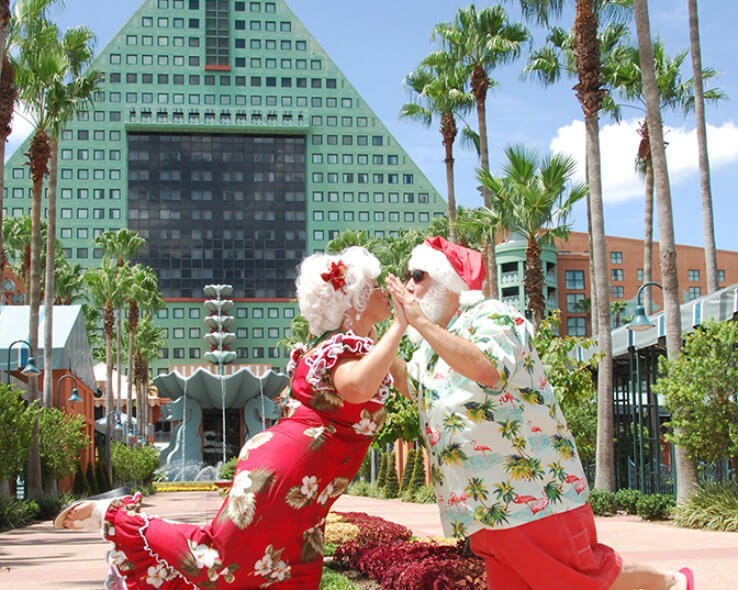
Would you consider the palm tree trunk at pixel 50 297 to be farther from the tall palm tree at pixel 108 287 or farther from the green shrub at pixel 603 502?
the tall palm tree at pixel 108 287

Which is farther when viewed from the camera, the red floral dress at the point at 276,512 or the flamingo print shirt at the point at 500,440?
the flamingo print shirt at the point at 500,440

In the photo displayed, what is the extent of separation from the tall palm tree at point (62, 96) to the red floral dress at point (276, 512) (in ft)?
76.0

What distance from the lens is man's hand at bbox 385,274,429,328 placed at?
125 inches

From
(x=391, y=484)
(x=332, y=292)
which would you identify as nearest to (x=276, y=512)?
(x=332, y=292)

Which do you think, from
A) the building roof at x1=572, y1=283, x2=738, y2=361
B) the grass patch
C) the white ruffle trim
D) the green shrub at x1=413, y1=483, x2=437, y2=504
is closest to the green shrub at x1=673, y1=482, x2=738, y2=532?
the building roof at x1=572, y1=283, x2=738, y2=361

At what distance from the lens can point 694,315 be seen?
15.9 meters

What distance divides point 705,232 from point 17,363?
19.9 meters

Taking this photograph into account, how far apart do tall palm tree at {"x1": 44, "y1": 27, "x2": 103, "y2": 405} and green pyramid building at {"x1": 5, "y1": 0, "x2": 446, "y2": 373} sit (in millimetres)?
84953

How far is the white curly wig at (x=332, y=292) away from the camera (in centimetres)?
343

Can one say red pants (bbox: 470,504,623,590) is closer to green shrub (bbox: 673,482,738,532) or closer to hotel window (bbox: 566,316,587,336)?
green shrub (bbox: 673,482,738,532)

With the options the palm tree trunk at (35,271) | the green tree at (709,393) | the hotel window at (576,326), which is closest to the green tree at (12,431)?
the palm tree trunk at (35,271)

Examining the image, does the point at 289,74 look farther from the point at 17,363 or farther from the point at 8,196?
the point at 17,363

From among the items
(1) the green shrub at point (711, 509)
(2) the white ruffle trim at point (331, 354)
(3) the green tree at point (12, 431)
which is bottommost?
(1) the green shrub at point (711, 509)

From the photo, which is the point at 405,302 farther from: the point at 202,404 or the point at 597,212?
the point at 202,404
